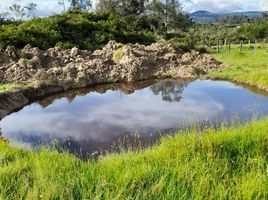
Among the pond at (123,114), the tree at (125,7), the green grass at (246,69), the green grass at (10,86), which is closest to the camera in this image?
the pond at (123,114)

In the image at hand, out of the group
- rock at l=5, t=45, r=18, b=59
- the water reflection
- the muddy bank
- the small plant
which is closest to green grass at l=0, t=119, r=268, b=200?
the water reflection

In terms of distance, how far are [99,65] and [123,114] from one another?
24.8 ft

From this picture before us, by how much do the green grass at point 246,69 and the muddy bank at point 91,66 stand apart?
1042 millimetres

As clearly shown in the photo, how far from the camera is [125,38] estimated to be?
101ft

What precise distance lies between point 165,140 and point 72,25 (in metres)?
23.4

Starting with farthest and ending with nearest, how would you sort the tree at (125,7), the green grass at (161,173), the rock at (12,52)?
the tree at (125,7) < the rock at (12,52) < the green grass at (161,173)

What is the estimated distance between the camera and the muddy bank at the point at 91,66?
1764 cm

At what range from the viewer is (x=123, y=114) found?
1341 centimetres

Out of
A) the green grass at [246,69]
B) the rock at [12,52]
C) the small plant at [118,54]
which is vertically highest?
the rock at [12,52]

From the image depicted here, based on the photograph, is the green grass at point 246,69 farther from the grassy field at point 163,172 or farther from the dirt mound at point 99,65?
the grassy field at point 163,172

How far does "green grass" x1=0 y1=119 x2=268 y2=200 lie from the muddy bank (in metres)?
9.46

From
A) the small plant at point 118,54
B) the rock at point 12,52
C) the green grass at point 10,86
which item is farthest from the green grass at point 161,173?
the small plant at point 118,54

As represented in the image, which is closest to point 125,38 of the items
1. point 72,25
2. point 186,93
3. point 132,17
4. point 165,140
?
point 72,25

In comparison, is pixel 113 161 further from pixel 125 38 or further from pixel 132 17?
pixel 132 17
